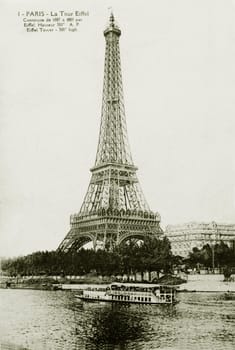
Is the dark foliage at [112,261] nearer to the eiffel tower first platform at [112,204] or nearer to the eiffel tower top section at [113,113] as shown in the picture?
the eiffel tower first platform at [112,204]

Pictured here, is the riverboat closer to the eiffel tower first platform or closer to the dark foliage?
the dark foliage

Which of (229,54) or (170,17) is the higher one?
(170,17)

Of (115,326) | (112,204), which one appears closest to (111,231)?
(112,204)

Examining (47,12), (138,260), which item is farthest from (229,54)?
(138,260)

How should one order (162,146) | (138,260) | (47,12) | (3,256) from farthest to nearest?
1. (138,260)
2. (162,146)
3. (3,256)
4. (47,12)

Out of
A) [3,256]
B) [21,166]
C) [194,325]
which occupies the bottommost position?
[194,325]

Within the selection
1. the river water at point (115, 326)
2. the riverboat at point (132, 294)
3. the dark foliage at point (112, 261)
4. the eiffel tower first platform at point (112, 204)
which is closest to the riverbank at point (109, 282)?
the dark foliage at point (112, 261)

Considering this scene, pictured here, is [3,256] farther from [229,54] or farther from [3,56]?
[229,54]
